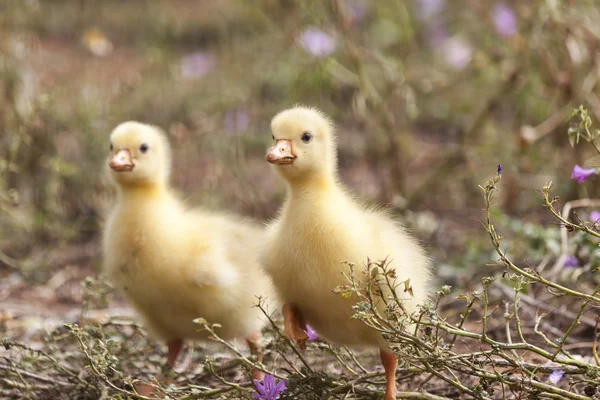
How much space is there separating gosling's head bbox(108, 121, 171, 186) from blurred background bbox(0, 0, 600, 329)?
2.06 ft

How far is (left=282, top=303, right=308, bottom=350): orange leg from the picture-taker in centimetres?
260

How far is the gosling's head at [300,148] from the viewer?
106 inches

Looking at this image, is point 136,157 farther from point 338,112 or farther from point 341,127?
point 341,127

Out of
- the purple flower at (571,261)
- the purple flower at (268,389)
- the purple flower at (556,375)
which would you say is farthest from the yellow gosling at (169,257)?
the purple flower at (571,261)

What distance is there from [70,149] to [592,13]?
3322mm

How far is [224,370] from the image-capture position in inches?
129

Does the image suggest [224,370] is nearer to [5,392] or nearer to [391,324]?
[5,392]

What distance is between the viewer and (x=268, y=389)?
Answer: 2586 mm

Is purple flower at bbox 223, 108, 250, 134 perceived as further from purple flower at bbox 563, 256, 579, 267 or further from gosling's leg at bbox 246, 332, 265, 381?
purple flower at bbox 563, 256, 579, 267

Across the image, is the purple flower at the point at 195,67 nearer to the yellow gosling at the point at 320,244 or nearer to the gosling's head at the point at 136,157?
the gosling's head at the point at 136,157

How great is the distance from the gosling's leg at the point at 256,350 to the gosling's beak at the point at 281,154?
0.79 meters

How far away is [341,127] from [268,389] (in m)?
4.37

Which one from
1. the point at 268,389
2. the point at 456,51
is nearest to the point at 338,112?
the point at 456,51

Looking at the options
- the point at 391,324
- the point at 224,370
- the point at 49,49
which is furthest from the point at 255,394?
the point at 49,49
